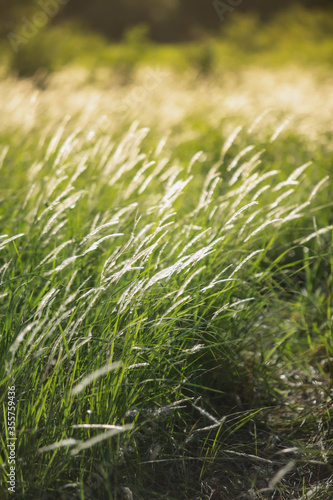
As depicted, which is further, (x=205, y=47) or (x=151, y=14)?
(x=151, y=14)

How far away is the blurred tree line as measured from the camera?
40.4ft

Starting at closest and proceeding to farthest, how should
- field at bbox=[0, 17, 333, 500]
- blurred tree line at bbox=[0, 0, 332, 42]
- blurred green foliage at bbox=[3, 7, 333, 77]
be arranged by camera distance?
field at bbox=[0, 17, 333, 500]
blurred tree line at bbox=[0, 0, 332, 42]
blurred green foliage at bbox=[3, 7, 333, 77]

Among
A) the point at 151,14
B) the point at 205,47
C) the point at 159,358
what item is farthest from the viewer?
the point at 151,14

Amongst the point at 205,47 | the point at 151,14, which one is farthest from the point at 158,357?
the point at 151,14

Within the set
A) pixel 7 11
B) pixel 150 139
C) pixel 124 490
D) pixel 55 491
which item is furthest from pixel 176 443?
pixel 7 11

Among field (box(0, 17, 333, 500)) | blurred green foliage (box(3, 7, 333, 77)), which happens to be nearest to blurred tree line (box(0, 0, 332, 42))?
blurred green foliage (box(3, 7, 333, 77))

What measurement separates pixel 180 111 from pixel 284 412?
12.5 ft

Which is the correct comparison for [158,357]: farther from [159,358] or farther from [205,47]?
[205,47]

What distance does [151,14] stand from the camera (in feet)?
44.4

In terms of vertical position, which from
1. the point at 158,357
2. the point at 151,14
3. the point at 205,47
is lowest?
the point at 205,47

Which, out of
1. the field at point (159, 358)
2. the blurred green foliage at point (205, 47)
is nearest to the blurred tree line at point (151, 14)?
the blurred green foliage at point (205, 47)

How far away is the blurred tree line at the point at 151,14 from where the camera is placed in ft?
40.4

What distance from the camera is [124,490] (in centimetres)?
107

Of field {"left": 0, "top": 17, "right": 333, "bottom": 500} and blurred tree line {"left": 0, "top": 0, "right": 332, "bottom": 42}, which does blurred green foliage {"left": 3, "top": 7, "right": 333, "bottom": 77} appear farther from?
field {"left": 0, "top": 17, "right": 333, "bottom": 500}
